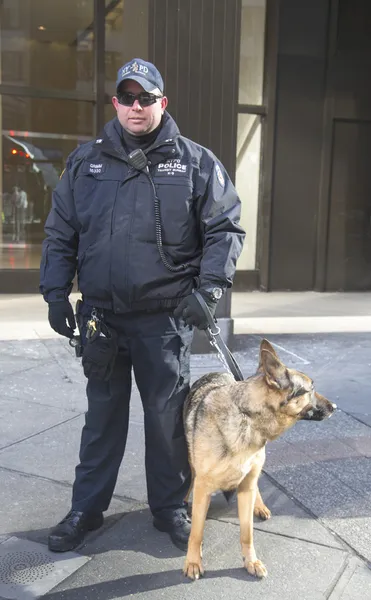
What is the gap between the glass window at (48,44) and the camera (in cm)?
1015

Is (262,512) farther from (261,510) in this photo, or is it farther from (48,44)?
(48,44)

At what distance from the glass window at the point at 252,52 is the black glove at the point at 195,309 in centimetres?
859

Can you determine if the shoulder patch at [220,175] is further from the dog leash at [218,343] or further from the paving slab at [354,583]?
the paving slab at [354,583]

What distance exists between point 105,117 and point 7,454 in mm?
7480

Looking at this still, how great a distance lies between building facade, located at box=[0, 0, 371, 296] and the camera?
10.3 meters

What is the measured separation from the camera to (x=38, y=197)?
34.6 feet

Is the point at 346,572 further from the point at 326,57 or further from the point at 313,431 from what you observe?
the point at 326,57

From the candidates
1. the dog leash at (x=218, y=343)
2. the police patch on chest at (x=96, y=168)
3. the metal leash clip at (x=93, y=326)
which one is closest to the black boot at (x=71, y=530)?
the metal leash clip at (x=93, y=326)

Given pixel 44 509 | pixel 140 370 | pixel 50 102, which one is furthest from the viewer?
pixel 50 102

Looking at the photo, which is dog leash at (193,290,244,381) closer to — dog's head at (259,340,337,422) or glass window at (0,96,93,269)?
dog's head at (259,340,337,422)

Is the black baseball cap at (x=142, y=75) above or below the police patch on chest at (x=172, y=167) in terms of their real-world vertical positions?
above

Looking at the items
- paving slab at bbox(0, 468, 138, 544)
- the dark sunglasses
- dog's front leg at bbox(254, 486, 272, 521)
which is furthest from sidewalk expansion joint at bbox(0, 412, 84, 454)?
the dark sunglasses

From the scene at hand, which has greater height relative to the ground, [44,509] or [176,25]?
[176,25]

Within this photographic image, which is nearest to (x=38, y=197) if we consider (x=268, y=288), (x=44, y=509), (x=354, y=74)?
(x=268, y=288)
